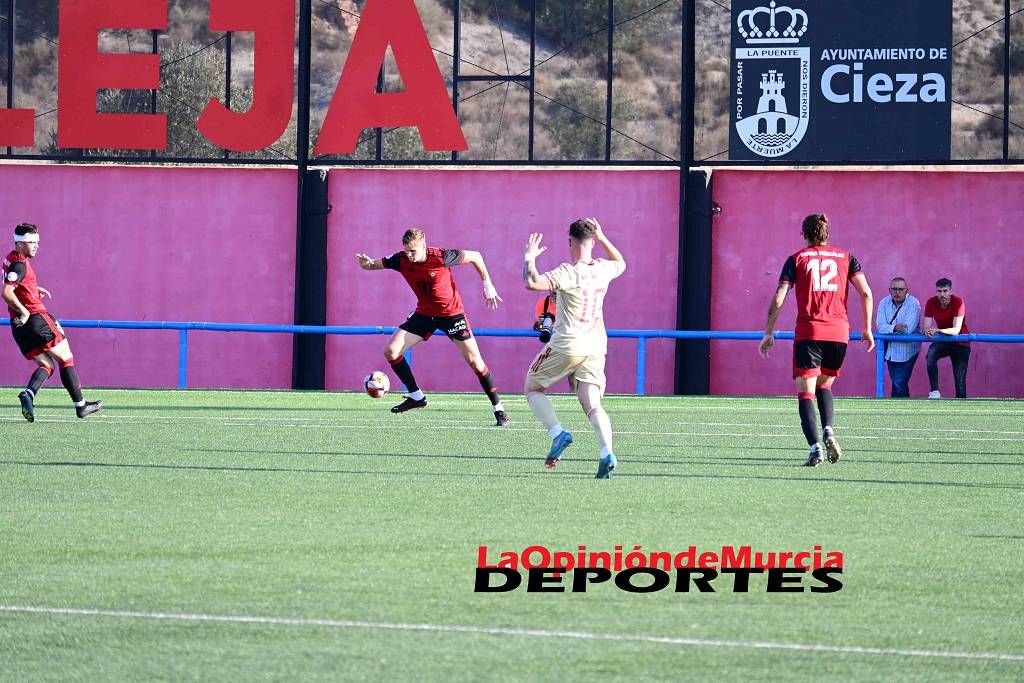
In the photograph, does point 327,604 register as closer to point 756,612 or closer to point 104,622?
point 104,622

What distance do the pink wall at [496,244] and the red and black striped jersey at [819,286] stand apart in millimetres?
17386

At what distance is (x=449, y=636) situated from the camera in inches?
240

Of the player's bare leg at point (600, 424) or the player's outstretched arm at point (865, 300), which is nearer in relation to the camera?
the player's bare leg at point (600, 424)

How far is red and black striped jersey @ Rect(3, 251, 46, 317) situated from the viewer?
53.8 ft

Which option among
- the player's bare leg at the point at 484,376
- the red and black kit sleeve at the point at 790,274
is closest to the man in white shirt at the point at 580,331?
the red and black kit sleeve at the point at 790,274

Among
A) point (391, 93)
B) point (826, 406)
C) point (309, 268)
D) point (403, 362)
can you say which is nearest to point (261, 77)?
point (391, 93)

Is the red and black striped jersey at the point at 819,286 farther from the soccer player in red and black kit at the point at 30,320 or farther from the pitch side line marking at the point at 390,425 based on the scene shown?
the soccer player in red and black kit at the point at 30,320

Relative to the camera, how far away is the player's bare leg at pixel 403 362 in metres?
18.3

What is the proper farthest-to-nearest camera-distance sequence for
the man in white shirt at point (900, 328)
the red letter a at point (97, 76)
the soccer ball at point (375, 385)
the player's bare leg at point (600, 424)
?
the red letter a at point (97, 76) < the man in white shirt at point (900, 328) < the soccer ball at point (375, 385) < the player's bare leg at point (600, 424)

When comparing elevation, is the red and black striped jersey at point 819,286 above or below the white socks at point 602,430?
above

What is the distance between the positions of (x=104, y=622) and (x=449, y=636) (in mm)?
1216

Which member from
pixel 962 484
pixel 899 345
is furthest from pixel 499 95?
pixel 962 484

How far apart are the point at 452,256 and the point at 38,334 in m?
4.00

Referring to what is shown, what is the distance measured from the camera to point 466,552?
8.12m
